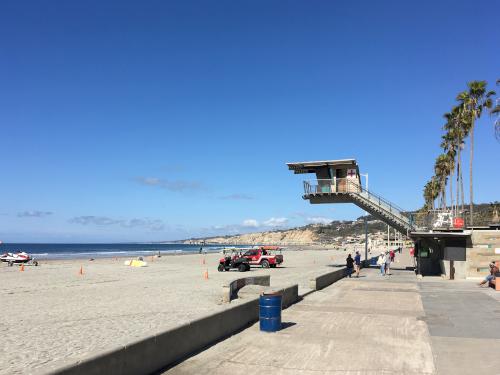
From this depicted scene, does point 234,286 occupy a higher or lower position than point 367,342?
higher

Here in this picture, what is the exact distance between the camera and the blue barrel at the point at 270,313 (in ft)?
36.3

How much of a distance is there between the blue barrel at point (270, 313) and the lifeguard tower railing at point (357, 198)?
76.0 feet

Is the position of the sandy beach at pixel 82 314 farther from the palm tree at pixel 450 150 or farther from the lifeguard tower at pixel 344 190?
the palm tree at pixel 450 150

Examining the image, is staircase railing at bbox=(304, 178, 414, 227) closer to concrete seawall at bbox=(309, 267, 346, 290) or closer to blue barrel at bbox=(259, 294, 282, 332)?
concrete seawall at bbox=(309, 267, 346, 290)

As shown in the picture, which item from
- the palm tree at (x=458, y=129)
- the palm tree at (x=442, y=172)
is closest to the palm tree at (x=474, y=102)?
the palm tree at (x=458, y=129)

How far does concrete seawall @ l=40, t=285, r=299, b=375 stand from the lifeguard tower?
2345 cm

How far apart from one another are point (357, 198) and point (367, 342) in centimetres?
2540

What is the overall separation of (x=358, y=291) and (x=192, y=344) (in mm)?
13285

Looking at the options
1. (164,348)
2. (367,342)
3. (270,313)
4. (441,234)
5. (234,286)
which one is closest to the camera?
(164,348)

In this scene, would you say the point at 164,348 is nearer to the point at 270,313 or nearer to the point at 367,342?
the point at 270,313

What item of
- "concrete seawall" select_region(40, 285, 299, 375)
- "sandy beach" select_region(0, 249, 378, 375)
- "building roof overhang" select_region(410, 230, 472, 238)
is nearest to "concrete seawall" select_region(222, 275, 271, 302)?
"sandy beach" select_region(0, 249, 378, 375)

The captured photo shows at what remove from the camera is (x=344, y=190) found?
35594 millimetres

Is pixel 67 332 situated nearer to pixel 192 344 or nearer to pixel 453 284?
pixel 192 344

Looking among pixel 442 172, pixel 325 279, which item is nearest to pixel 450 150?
pixel 442 172
